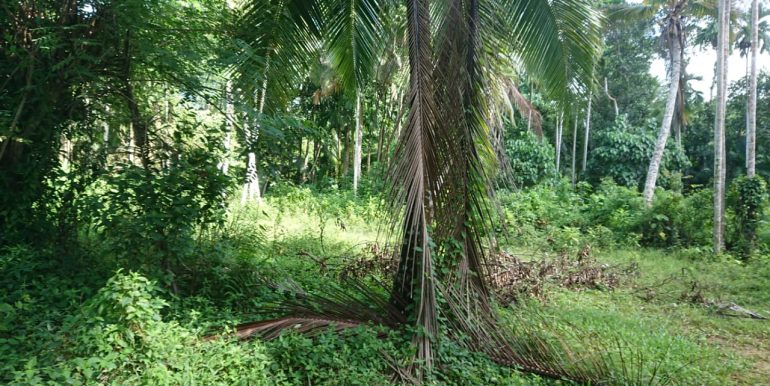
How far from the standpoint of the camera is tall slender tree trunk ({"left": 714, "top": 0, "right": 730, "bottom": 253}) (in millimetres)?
10328

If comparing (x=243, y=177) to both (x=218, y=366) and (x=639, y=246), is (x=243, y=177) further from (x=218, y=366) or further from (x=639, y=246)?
(x=639, y=246)

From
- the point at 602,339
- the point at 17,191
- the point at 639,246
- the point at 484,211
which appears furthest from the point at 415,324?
the point at 639,246

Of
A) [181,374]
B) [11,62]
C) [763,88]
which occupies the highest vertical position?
[763,88]

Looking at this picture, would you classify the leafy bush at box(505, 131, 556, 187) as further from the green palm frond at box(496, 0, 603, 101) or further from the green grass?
the green palm frond at box(496, 0, 603, 101)

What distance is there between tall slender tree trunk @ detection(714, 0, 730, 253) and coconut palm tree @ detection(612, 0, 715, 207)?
3.03 meters

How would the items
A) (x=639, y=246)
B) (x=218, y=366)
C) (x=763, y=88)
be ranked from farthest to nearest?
(x=763, y=88)
(x=639, y=246)
(x=218, y=366)

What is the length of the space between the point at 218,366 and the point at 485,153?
2.74 m

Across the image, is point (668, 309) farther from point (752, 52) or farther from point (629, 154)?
point (629, 154)

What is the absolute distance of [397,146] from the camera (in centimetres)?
398

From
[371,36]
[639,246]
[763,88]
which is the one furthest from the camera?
[763,88]

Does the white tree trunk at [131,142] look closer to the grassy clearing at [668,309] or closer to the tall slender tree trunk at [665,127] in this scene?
the grassy clearing at [668,309]

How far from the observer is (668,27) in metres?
15.2

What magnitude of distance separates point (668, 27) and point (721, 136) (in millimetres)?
5585

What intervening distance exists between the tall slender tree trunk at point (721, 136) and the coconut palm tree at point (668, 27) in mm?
3032
